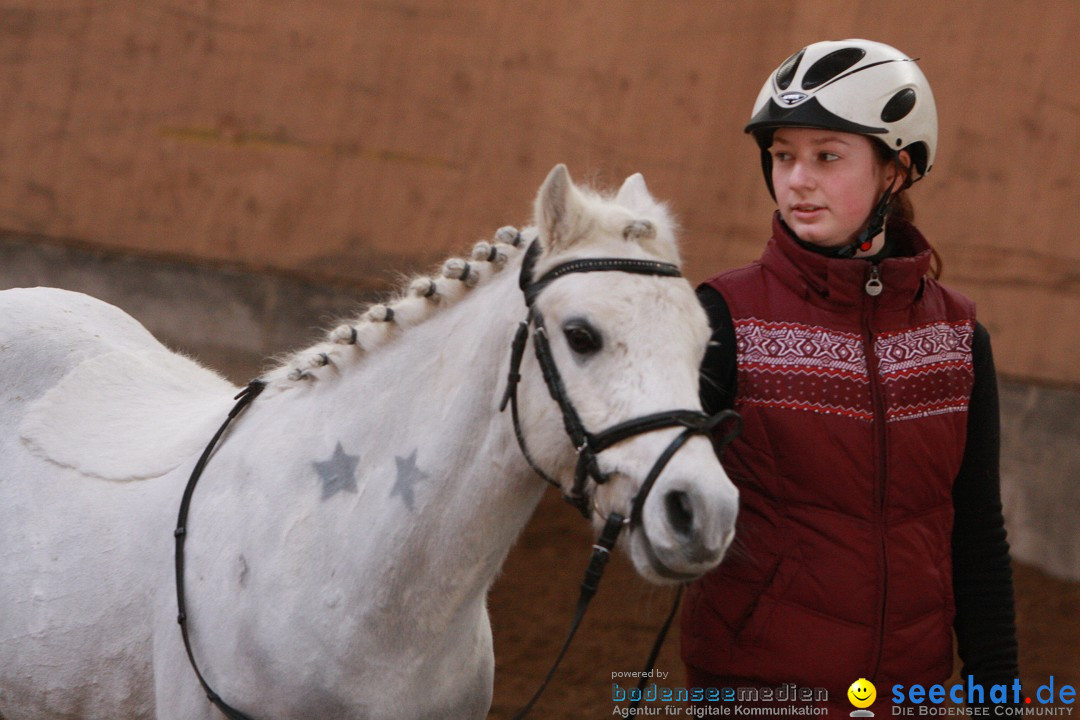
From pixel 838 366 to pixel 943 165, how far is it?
15.0ft

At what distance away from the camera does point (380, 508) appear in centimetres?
235

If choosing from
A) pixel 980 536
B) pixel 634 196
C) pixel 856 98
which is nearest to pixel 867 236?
pixel 856 98

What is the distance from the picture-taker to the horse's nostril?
6.46 ft

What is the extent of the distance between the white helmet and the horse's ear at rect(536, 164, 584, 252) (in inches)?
22.4

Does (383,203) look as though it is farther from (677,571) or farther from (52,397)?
(677,571)

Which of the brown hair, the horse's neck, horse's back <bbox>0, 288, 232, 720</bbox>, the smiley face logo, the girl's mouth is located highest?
the brown hair

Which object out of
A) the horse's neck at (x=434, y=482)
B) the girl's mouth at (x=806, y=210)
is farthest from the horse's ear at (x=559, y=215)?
the girl's mouth at (x=806, y=210)

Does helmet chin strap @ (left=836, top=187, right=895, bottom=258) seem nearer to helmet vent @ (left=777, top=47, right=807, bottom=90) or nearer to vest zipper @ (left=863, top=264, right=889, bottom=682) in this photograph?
vest zipper @ (left=863, top=264, right=889, bottom=682)

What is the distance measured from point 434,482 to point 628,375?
509 mm

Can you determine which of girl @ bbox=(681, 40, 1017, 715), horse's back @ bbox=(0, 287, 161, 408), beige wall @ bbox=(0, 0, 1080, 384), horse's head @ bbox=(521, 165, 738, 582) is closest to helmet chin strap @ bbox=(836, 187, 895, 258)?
girl @ bbox=(681, 40, 1017, 715)

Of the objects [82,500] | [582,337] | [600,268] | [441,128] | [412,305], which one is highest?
[600,268]

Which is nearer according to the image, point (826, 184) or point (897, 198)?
point (826, 184)

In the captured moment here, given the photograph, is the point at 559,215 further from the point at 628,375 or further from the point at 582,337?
the point at 628,375

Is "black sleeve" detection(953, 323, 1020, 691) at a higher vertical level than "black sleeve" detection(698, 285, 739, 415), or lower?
lower
